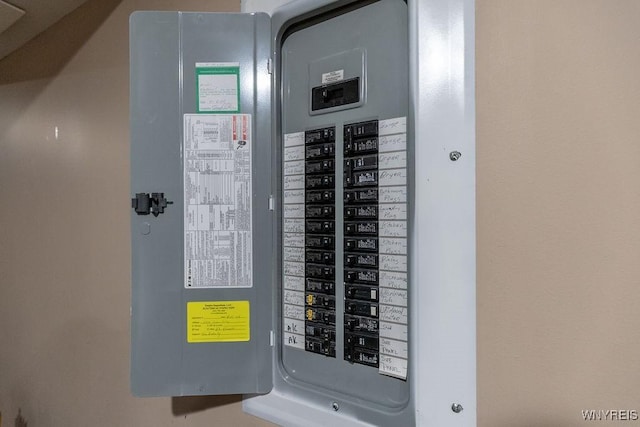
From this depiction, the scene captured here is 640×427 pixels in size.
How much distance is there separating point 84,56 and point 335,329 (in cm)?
109

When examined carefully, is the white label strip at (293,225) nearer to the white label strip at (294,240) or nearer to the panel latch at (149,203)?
the white label strip at (294,240)

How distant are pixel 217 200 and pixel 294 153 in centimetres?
15

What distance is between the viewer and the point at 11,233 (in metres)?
1.77

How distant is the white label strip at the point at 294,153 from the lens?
2.97ft

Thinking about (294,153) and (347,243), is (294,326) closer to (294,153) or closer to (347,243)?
(347,243)

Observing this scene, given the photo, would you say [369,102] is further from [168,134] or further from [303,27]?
[168,134]

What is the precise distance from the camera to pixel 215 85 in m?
0.92

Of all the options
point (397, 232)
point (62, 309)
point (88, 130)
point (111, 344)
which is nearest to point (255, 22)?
point (397, 232)

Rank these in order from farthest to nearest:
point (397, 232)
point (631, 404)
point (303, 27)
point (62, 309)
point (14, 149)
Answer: point (14, 149) → point (62, 309) → point (303, 27) → point (397, 232) → point (631, 404)

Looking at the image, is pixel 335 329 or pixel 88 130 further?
pixel 88 130

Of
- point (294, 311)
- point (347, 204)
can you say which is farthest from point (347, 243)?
point (294, 311)

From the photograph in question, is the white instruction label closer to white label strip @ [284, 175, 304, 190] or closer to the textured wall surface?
white label strip @ [284, 175, 304, 190]

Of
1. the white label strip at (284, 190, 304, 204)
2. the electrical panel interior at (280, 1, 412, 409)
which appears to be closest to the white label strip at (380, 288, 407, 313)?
the electrical panel interior at (280, 1, 412, 409)

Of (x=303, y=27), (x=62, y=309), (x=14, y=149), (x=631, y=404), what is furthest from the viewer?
(x=14, y=149)
